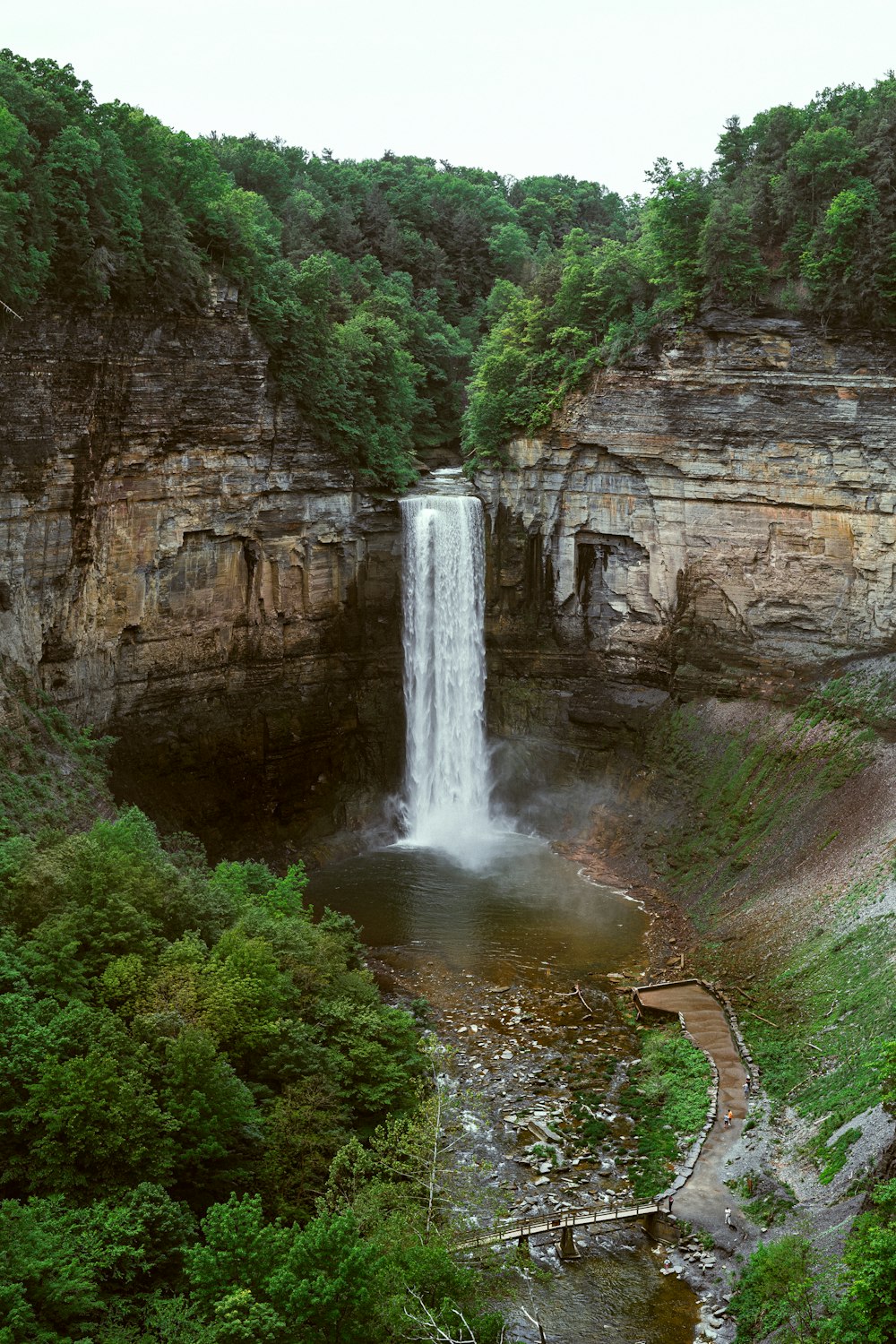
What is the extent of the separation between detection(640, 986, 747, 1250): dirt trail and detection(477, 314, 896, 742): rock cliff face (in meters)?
13.2

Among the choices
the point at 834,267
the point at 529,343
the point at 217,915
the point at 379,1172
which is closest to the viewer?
the point at 379,1172

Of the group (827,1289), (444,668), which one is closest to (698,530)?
(444,668)

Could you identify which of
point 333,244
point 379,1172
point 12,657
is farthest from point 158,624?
point 333,244

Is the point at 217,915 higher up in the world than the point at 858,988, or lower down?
higher up

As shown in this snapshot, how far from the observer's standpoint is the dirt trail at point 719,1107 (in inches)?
918

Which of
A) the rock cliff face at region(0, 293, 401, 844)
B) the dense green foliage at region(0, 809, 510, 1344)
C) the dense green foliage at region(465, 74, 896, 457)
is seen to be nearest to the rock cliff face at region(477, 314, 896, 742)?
the dense green foliage at region(465, 74, 896, 457)

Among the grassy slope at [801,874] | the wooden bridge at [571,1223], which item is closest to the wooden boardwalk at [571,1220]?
the wooden bridge at [571,1223]

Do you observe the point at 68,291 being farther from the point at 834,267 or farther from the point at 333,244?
the point at 333,244

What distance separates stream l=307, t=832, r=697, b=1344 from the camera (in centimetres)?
2169

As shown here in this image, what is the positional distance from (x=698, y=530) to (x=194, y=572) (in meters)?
17.2

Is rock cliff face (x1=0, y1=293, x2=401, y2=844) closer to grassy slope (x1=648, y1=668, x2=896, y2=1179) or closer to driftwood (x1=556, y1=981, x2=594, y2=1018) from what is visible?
grassy slope (x1=648, y1=668, x2=896, y2=1179)

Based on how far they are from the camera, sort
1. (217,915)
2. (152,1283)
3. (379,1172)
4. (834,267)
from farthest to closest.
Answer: (834,267), (217,915), (379,1172), (152,1283)

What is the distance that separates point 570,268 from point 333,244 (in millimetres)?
20227

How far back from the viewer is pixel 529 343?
153 ft
